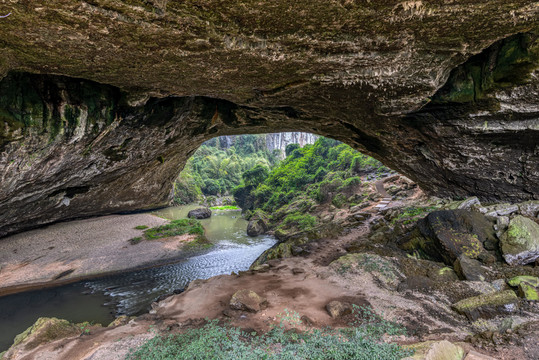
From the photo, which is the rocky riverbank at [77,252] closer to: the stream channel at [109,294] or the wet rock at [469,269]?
the stream channel at [109,294]

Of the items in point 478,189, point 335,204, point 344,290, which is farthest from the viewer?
point 335,204

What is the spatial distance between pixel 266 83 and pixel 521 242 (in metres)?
9.09

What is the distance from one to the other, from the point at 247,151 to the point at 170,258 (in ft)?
187

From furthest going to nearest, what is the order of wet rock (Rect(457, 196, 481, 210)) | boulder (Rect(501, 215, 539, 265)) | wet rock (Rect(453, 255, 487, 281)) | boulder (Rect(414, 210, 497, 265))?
1. wet rock (Rect(457, 196, 481, 210))
2. boulder (Rect(414, 210, 497, 265))
3. boulder (Rect(501, 215, 539, 265))
4. wet rock (Rect(453, 255, 487, 281))

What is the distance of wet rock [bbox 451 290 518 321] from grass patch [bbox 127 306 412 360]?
1.71m

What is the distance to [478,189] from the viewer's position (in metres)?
10.2

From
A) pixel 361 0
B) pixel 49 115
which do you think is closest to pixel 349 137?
pixel 361 0

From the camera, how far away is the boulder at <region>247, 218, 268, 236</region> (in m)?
20.6

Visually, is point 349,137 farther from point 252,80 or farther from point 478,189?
point 252,80

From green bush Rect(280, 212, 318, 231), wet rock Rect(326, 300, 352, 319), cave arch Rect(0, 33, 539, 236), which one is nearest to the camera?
wet rock Rect(326, 300, 352, 319)

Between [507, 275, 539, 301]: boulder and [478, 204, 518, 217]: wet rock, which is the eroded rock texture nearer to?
[478, 204, 518, 217]: wet rock

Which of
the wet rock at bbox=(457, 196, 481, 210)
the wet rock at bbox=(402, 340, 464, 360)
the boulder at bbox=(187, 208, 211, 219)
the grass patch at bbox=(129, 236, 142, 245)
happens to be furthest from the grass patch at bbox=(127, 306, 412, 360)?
the boulder at bbox=(187, 208, 211, 219)

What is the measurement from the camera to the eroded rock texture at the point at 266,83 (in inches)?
148

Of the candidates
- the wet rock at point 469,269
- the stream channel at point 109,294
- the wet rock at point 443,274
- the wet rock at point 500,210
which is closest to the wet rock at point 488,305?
the wet rock at point 469,269
